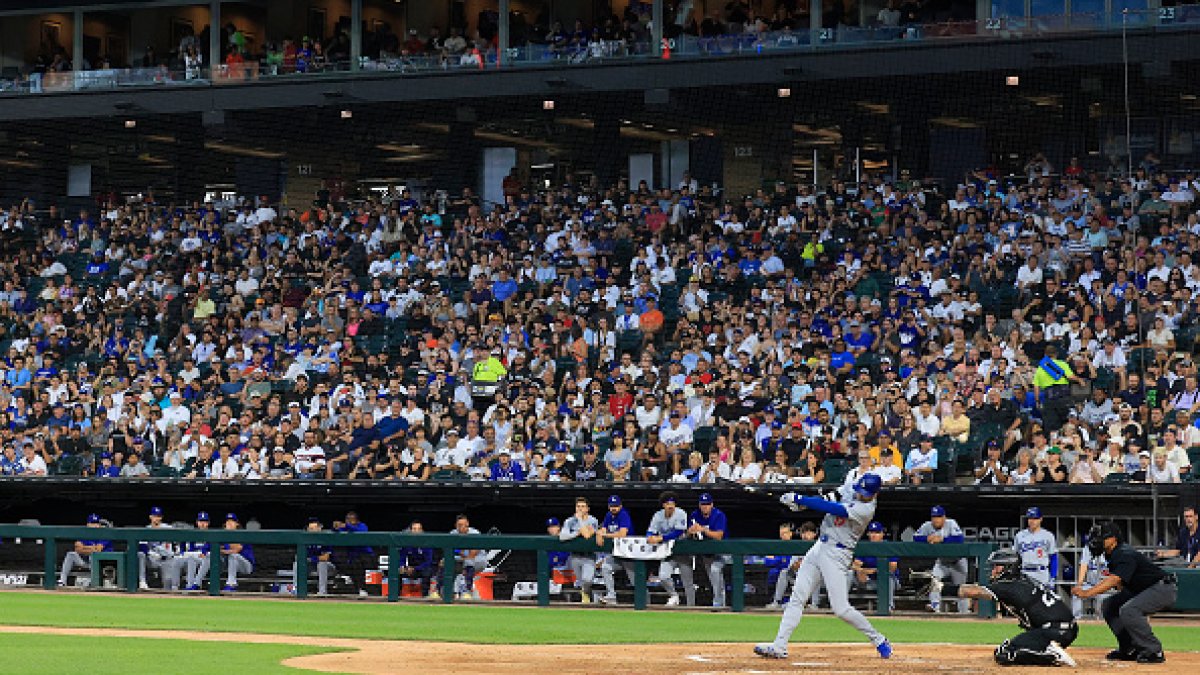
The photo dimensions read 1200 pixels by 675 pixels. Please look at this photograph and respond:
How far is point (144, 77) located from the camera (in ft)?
103

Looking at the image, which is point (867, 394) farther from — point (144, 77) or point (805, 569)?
point (144, 77)

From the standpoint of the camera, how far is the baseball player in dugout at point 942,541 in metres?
17.9

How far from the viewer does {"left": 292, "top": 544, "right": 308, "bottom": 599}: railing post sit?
786 inches

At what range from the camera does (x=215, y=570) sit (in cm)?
2033

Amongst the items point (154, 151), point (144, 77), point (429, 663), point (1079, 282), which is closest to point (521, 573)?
point (429, 663)

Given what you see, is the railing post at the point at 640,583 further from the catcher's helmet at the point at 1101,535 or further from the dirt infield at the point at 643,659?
the catcher's helmet at the point at 1101,535

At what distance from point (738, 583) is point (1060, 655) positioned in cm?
623

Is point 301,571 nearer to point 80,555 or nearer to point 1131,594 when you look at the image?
point 80,555

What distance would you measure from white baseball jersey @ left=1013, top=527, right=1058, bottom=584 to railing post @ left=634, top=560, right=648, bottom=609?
13.0ft

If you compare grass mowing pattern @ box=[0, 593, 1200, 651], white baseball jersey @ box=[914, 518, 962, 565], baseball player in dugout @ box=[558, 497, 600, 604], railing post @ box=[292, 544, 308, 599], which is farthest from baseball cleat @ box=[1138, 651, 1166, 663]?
railing post @ box=[292, 544, 308, 599]

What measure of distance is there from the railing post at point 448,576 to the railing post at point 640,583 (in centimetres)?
211

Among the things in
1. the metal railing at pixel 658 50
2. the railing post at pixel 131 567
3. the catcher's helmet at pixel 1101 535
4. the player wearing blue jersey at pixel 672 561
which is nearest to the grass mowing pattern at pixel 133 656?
the player wearing blue jersey at pixel 672 561

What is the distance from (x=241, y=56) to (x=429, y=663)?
21.2 metres

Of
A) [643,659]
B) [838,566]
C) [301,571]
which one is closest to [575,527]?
[301,571]
